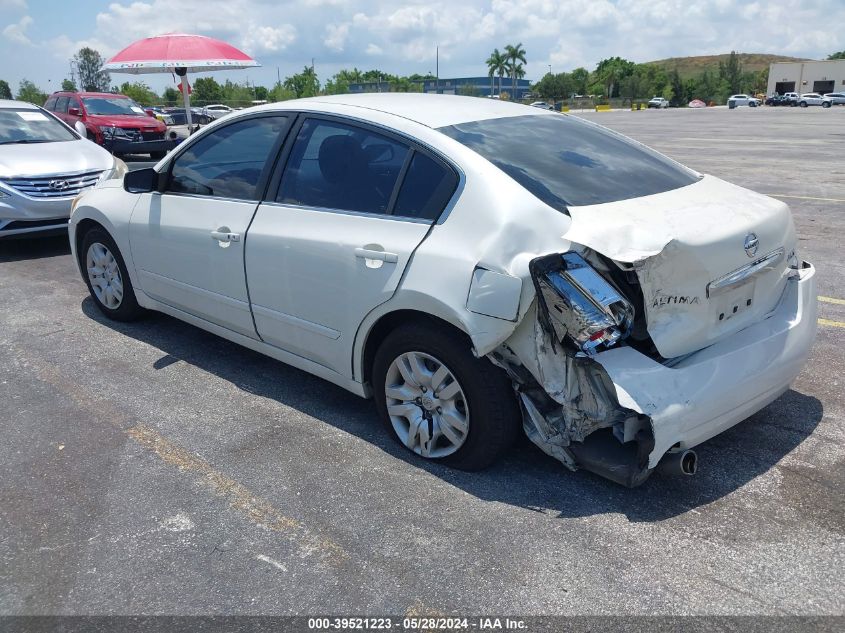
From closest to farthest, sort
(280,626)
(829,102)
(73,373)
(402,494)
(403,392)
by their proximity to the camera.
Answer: (280,626) → (402,494) → (403,392) → (73,373) → (829,102)

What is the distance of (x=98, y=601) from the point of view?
261 centimetres

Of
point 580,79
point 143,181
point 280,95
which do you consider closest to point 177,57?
point 143,181

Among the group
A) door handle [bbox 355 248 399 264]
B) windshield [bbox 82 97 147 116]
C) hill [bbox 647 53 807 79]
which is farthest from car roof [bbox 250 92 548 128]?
hill [bbox 647 53 807 79]

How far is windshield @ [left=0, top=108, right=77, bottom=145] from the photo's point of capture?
29.0 feet

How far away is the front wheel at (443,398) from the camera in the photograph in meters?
3.11

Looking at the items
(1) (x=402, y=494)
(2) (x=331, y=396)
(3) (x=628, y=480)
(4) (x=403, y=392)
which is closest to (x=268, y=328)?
(2) (x=331, y=396)

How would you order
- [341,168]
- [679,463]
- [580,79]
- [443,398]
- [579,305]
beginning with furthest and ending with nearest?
1. [580,79]
2. [341,168]
3. [443,398]
4. [679,463]
5. [579,305]

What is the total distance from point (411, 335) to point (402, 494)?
711 mm

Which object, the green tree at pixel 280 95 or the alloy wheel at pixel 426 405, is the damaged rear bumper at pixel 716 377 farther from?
the green tree at pixel 280 95

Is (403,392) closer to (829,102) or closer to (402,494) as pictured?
(402,494)

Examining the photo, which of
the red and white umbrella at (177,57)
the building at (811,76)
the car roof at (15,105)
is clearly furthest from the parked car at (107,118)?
the building at (811,76)

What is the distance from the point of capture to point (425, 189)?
11.0 feet

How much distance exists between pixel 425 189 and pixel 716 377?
152cm

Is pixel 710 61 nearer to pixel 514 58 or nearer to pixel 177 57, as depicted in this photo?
pixel 514 58
